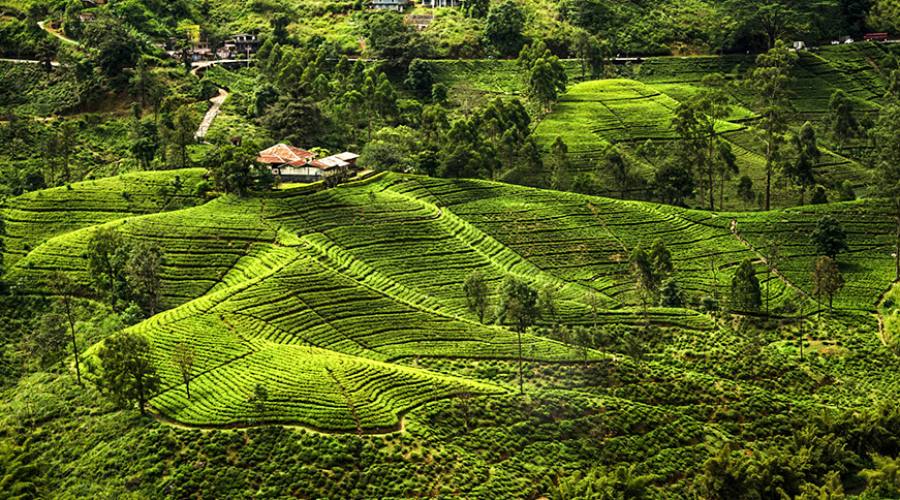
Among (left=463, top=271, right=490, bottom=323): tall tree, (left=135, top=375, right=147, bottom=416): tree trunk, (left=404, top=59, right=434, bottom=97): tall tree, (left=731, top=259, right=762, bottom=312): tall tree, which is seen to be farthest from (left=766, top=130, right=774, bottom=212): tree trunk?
(left=135, top=375, right=147, bottom=416): tree trunk

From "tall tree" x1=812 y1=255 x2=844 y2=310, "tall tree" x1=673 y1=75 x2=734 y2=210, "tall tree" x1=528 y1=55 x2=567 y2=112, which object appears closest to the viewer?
"tall tree" x1=812 y1=255 x2=844 y2=310

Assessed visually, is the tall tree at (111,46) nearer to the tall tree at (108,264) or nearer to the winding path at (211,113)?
the winding path at (211,113)

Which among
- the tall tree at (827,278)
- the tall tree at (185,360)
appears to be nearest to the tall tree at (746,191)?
the tall tree at (827,278)

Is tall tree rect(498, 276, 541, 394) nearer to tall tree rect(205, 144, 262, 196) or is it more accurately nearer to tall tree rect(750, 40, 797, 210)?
tall tree rect(205, 144, 262, 196)

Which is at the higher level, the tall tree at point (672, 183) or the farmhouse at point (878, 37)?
the farmhouse at point (878, 37)

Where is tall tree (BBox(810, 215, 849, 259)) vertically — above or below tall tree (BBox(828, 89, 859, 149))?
below

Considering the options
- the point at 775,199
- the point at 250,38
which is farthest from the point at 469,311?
the point at 250,38

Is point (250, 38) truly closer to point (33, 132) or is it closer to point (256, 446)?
point (33, 132)
